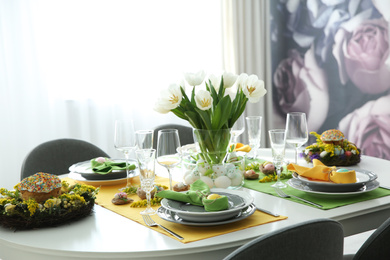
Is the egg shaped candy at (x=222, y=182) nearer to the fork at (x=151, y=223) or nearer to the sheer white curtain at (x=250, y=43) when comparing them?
the fork at (x=151, y=223)

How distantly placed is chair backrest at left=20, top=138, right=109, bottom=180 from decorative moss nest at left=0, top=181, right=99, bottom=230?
2.78 ft

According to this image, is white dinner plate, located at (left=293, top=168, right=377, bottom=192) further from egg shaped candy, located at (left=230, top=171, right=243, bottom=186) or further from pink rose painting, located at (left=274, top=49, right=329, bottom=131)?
pink rose painting, located at (left=274, top=49, right=329, bottom=131)

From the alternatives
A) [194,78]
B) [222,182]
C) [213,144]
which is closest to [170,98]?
[194,78]

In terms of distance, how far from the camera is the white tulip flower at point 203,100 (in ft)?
5.36

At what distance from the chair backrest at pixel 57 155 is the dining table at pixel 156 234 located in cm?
82

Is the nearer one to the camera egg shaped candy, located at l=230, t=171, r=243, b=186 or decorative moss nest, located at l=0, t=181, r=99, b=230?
decorative moss nest, located at l=0, t=181, r=99, b=230

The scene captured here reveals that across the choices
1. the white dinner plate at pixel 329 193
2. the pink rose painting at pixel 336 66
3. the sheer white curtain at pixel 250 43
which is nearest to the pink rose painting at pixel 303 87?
the pink rose painting at pixel 336 66

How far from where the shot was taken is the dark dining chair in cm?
125

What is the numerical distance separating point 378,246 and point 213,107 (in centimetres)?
72

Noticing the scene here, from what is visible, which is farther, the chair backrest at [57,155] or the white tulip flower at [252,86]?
the chair backrest at [57,155]

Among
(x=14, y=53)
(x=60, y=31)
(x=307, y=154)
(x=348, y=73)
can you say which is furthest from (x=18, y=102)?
(x=348, y=73)

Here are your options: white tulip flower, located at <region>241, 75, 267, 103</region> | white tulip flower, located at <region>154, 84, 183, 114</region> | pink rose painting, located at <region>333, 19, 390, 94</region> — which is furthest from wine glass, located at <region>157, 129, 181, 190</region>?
pink rose painting, located at <region>333, 19, 390, 94</region>

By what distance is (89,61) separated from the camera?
3.64 m

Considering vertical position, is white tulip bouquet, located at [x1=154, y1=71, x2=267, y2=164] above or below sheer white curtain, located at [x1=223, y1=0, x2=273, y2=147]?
below
